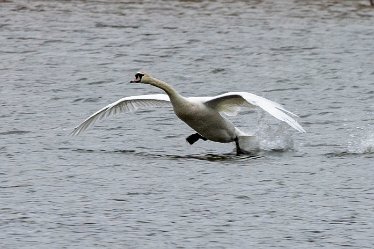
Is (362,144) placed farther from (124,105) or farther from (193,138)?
(124,105)

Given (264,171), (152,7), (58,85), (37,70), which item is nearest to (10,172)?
(264,171)

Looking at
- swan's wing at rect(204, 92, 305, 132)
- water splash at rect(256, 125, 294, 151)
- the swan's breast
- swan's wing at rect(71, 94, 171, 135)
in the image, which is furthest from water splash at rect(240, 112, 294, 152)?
swan's wing at rect(71, 94, 171, 135)

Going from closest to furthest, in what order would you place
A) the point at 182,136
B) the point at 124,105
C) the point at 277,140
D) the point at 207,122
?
1. the point at 207,122
2. the point at 277,140
3. the point at 124,105
4. the point at 182,136

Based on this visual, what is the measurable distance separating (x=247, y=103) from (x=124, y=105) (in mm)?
1855

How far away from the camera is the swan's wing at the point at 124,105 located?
18.9 m

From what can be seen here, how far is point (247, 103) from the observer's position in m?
18.2

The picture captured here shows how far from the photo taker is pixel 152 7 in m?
36.9

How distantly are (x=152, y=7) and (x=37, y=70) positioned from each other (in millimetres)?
10496

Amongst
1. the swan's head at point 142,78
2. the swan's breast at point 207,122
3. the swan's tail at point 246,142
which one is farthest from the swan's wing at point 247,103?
the swan's head at point 142,78

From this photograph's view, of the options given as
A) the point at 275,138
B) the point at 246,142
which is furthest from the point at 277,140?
the point at 246,142

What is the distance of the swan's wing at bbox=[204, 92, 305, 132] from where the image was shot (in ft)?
54.6

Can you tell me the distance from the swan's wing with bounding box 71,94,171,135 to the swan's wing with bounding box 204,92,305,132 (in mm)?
1041

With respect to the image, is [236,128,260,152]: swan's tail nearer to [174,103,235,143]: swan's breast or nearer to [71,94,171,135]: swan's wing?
[174,103,235,143]: swan's breast

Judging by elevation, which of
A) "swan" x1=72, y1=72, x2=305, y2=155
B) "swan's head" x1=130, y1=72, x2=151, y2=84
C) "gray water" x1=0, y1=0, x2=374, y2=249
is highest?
"swan's head" x1=130, y1=72, x2=151, y2=84
